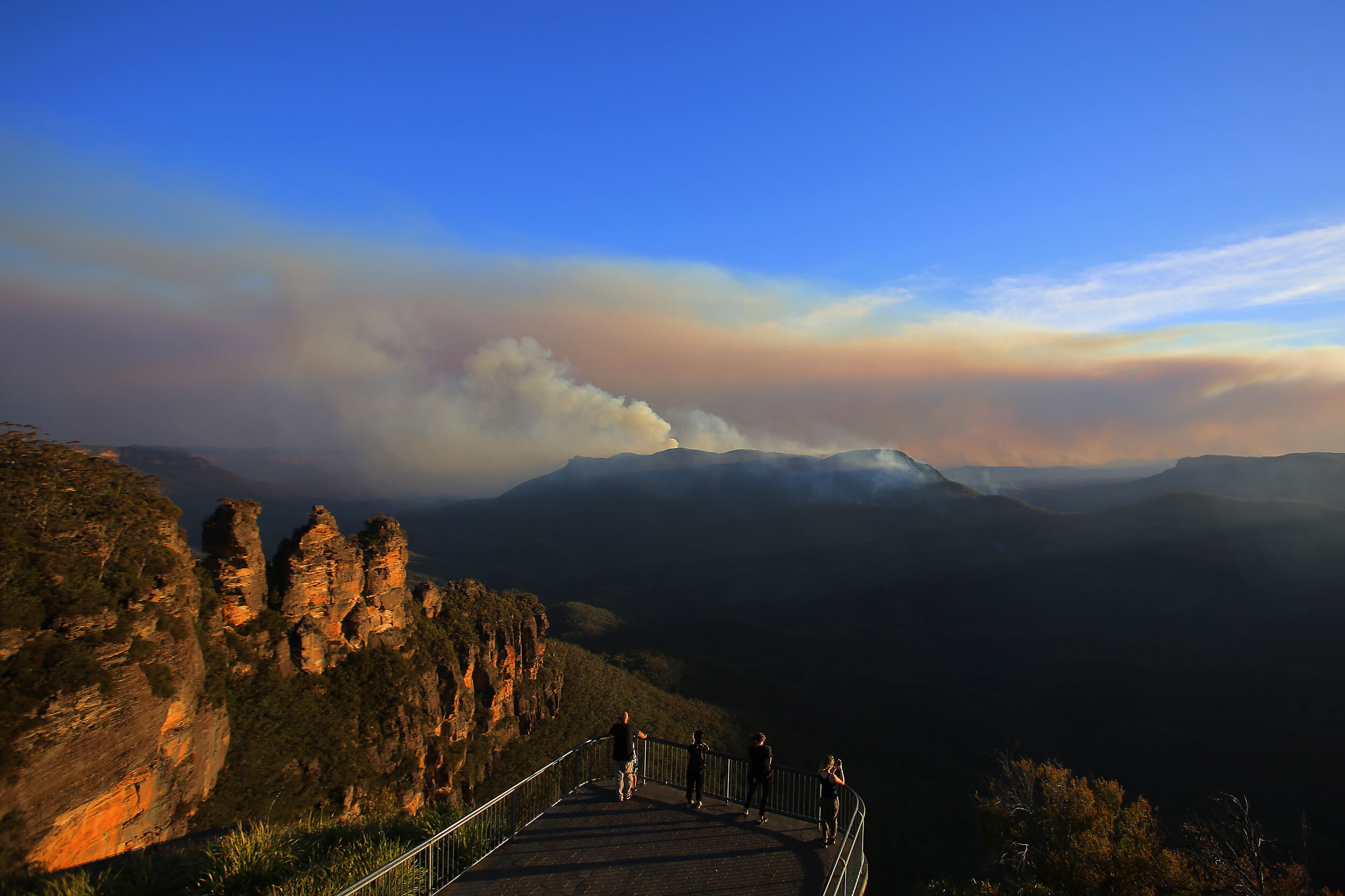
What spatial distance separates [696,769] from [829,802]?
365 centimetres

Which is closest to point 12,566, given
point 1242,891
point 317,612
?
point 317,612

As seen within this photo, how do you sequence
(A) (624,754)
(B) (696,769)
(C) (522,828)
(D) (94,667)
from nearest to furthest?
(C) (522,828)
(B) (696,769)
(A) (624,754)
(D) (94,667)

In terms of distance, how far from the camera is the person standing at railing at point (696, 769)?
16750mm

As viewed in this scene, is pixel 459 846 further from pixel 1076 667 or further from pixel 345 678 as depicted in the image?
pixel 1076 667

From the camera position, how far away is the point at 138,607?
26.0 meters

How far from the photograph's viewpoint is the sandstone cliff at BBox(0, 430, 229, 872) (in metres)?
20.4

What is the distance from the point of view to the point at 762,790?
16594 millimetres

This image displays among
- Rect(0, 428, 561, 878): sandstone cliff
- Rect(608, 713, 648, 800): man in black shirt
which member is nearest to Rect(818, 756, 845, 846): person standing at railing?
Rect(608, 713, 648, 800): man in black shirt

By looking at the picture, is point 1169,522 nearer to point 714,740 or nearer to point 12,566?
point 714,740

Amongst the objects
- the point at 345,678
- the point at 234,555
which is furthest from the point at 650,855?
the point at 345,678

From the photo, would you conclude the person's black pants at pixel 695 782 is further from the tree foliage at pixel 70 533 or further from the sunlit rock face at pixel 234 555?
the sunlit rock face at pixel 234 555

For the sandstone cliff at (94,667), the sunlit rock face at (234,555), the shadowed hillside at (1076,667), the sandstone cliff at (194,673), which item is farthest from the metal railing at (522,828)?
the shadowed hillside at (1076,667)

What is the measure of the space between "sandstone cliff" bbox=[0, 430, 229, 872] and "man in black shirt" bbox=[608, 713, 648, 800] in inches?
731

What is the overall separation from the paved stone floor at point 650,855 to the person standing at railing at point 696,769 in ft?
0.89
